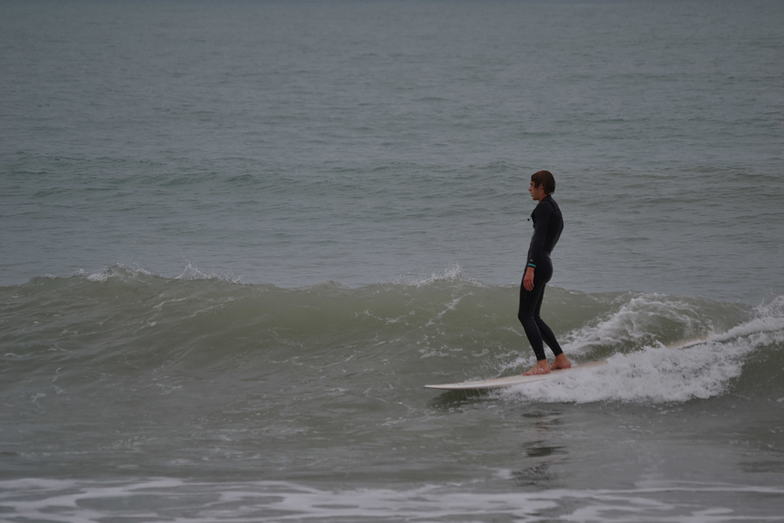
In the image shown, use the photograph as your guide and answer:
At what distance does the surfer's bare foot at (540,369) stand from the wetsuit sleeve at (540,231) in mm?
904

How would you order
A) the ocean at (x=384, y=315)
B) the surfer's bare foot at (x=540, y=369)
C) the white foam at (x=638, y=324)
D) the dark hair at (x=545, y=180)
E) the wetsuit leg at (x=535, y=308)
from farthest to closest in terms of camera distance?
the white foam at (x=638, y=324) → the surfer's bare foot at (x=540, y=369) → the wetsuit leg at (x=535, y=308) → the dark hair at (x=545, y=180) → the ocean at (x=384, y=315)

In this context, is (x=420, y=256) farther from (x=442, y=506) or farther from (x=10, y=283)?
(x=442, y=506)

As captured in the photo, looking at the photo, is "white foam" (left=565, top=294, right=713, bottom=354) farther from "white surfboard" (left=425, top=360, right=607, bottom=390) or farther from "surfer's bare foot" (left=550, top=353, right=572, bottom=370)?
"white surfboard" (left=425, top=360, right=607, bottom=390)

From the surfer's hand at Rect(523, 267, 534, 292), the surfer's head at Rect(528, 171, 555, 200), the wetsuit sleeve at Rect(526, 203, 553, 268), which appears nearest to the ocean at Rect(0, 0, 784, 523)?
the surfer's hand at Rect(523, 267, 534, 292)

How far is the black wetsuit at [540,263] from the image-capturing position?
318 inches

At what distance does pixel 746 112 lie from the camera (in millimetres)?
33094

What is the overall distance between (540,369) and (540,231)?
1.24 meters

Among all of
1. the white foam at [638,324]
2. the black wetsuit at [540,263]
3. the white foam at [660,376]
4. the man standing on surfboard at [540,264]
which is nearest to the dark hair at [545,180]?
the man standing on surfboard at [540,264]

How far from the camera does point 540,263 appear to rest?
815cm

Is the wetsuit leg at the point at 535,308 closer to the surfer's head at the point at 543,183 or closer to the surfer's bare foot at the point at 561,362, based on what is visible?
the surfer's bare foot at the point at 561,362

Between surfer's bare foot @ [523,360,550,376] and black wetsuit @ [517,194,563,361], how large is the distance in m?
0.04

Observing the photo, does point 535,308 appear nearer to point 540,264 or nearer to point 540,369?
point 540,264

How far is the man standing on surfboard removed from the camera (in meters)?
8.03

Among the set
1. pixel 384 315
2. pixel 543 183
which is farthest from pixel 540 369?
pixel 384 315
